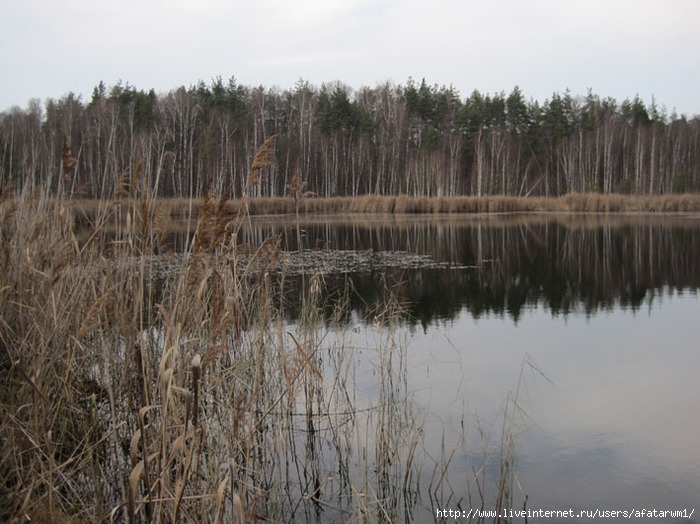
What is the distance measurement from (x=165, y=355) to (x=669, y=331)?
24.2 feet

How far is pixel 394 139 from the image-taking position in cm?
4712

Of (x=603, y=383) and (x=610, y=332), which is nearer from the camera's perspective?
(x=603, y=383)

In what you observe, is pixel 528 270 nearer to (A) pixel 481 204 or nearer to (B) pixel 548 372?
(B) pixel 548 372

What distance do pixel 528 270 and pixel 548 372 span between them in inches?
283

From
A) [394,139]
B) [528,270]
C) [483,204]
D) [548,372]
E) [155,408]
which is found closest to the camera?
[155,408]

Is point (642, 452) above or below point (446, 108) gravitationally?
below

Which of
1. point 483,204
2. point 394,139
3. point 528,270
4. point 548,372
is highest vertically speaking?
point 394,139

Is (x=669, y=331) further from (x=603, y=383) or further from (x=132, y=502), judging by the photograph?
(x=132, y=502)

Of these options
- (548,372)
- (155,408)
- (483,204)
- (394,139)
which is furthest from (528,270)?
(394,139)

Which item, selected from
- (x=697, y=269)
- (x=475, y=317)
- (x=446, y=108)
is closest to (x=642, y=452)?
(x=475, y=317)

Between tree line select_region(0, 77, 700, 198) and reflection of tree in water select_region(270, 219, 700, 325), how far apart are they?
21.2 meters

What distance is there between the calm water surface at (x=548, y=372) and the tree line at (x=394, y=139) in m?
28.9

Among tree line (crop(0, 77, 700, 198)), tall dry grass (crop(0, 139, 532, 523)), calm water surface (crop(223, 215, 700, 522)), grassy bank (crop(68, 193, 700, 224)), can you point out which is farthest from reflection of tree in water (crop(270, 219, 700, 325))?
tree line (crop(0, 77, 700, 198))

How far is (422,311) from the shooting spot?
856cm
